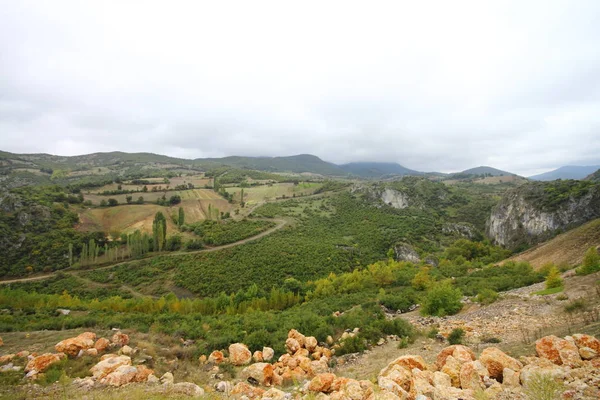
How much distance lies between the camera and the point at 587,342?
8453 millimetres

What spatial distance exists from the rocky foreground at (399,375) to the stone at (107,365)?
0.14 feet

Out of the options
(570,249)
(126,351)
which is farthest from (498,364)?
(570,249)

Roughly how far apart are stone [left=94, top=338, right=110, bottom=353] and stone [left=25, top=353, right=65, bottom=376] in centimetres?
191

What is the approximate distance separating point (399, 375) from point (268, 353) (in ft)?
34.5

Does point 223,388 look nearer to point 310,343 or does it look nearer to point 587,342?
point 310,343

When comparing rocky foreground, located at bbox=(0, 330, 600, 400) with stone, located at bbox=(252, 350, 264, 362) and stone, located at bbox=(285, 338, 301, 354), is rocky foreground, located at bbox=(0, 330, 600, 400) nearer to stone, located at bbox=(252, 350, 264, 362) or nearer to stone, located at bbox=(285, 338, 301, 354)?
stone, located at bbox=(252, 350, 264, 362)

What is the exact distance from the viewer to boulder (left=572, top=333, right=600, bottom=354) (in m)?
8.30

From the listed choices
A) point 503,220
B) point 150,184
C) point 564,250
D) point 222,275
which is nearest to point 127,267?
point 222,275

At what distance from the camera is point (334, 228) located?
88.0m

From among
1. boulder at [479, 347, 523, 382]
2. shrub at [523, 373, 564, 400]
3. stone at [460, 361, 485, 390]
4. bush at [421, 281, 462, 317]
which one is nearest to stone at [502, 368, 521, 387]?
boulder at [479, 347, 523, 382]

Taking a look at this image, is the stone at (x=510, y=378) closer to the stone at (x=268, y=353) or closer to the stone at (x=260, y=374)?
the stone at (x=260, y=374)

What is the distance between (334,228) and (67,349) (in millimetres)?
77755

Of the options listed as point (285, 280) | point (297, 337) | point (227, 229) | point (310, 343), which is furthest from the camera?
point (227, 229)

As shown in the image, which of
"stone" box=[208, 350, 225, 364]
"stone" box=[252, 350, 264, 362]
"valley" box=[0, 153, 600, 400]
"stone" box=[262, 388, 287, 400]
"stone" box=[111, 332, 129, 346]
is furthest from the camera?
"stone" box=[111, 332, 129, 346]
